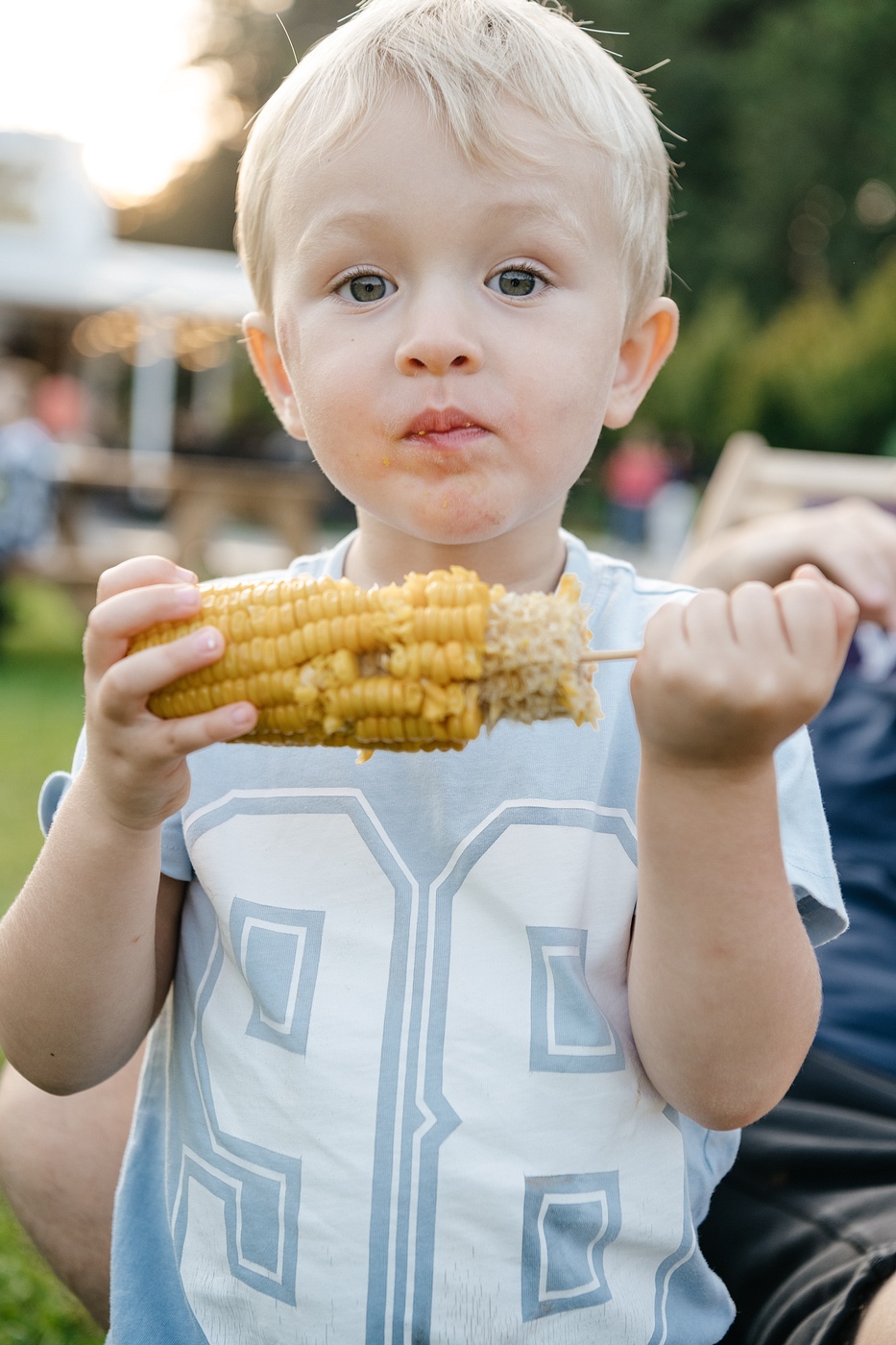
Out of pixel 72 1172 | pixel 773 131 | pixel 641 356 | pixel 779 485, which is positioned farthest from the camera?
pixel 773 131

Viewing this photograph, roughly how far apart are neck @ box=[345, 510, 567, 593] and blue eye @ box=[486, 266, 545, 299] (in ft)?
1.02

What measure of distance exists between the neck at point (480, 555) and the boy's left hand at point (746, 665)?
0.51 metres

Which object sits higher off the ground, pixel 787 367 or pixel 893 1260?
pixel 893 1260

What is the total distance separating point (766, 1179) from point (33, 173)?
19728mm

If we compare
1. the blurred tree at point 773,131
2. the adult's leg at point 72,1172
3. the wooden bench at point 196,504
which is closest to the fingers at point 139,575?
the adult's leg at point 72,1172

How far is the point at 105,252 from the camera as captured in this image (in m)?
17.2

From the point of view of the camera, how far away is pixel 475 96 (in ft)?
4.85

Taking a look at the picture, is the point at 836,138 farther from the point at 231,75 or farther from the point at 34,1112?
the point at 34,1112

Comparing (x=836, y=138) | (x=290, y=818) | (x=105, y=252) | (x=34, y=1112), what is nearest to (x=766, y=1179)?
(x=290, y=818)

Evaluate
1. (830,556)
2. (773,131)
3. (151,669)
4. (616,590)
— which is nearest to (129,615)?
(151,669)

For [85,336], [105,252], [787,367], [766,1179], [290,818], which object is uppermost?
[290,818]

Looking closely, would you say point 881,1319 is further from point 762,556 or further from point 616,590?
point 762,556

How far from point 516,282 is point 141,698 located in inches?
27.8

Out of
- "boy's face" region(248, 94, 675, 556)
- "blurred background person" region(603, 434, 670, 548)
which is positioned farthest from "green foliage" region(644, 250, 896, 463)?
"boy's face" region(248, 94, 675, 556)
